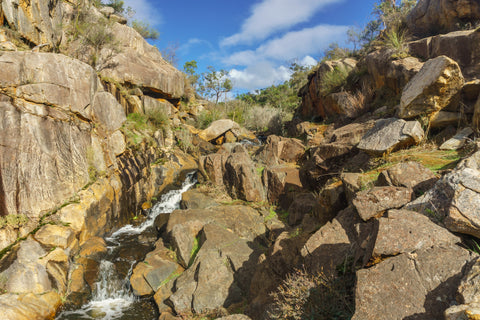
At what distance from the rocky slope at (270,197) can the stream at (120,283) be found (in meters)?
0.32

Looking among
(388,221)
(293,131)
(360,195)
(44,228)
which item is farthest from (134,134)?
(388,221)

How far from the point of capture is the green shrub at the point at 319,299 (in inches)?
121

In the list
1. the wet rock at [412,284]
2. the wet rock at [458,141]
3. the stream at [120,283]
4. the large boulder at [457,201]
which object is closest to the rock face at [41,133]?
the stream at [120,283]

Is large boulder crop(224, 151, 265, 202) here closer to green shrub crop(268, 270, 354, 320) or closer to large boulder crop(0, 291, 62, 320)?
large boulder crop(0, 291, 62, 320)

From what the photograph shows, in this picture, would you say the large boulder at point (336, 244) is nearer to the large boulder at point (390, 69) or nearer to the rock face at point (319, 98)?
the large boulder at point (390, 69)

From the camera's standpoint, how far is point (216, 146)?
19031mm

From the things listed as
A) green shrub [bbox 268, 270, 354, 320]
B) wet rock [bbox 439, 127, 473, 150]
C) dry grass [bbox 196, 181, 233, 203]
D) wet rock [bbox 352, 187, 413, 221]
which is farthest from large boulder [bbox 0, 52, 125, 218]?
wet rock [bbox 439, 127, 473, 150]

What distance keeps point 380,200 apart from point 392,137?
2.89 metres

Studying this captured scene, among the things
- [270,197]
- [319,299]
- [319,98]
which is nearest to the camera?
[319,299]

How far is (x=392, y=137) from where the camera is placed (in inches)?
247

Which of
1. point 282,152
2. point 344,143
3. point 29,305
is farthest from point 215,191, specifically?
point 29,305

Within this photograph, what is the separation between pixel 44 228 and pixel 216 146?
1262 cm

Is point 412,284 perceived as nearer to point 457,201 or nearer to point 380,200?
point 457,201

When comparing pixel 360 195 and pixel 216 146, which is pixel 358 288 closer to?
pixel 360 195
